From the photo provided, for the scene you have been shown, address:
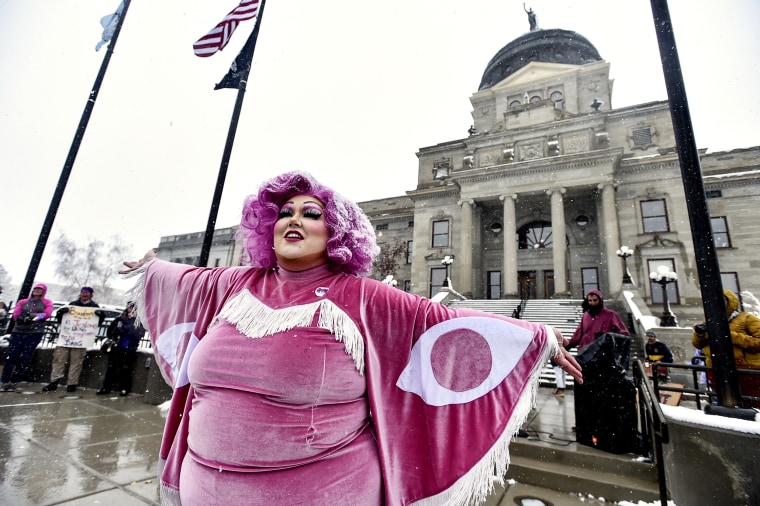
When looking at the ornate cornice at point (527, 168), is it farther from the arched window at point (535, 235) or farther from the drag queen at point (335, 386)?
the drag queen at point (335, 386)

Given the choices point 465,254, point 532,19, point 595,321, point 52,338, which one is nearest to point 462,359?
point 595,321

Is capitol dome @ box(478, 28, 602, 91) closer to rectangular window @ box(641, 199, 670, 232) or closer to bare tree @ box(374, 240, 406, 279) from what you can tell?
rectangular window @ box(641, 199, 670, 232)

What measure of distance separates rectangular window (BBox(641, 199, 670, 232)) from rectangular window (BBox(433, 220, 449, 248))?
12.7m

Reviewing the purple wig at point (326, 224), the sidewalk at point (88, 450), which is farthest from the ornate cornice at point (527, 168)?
the purple wig at point (326, 224)

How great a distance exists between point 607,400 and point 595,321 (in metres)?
1.97

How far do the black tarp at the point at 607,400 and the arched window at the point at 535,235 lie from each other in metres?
22.9

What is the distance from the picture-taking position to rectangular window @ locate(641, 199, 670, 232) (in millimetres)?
21531

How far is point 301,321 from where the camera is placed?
1.56 meters

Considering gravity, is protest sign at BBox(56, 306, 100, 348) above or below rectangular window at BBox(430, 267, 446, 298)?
below

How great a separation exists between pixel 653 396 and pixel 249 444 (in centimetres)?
422

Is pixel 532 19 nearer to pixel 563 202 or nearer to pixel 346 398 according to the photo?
pixel 563 202

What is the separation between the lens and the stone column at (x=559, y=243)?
20.8m

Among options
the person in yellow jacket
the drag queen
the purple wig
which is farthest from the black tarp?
the purple wig

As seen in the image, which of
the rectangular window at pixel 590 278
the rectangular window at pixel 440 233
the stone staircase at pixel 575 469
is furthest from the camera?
the rectangular window at pixel 440 233
